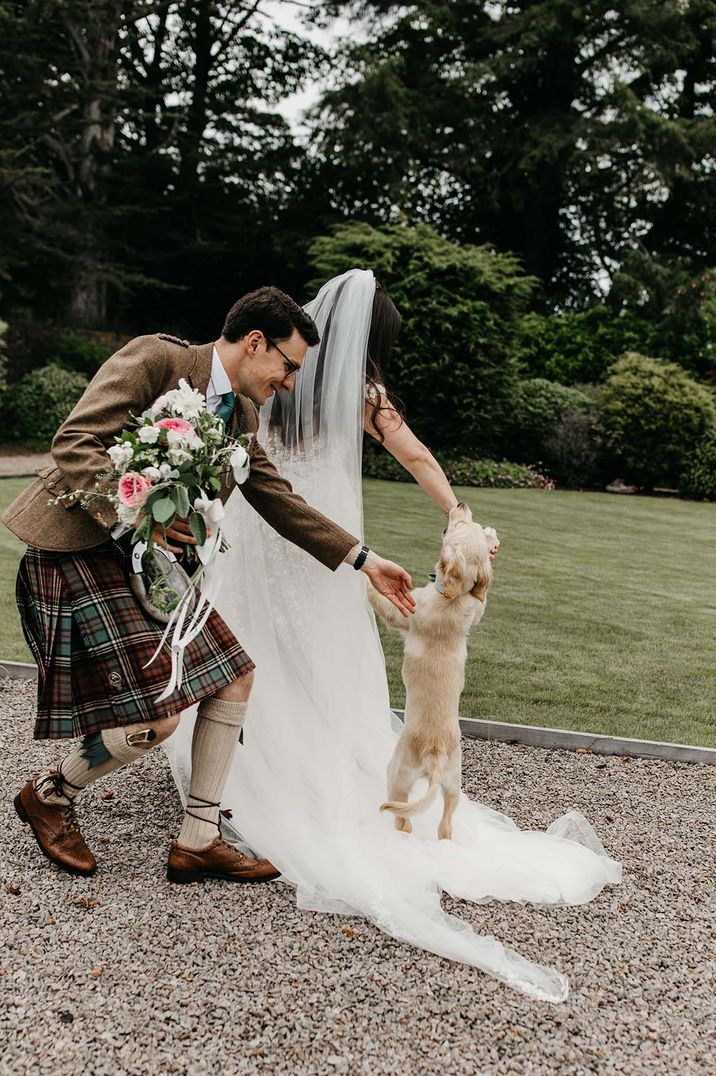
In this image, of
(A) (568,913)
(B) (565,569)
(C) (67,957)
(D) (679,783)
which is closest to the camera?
(C) (67,957)

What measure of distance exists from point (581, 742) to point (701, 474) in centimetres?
1392

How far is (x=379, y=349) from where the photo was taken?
13.2 feet

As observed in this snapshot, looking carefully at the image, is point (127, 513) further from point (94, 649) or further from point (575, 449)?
point (575, 449)

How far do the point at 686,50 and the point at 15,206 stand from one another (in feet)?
53.7

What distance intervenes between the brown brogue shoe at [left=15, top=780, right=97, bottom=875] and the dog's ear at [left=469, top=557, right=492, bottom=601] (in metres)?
1.68

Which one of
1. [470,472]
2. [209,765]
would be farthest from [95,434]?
[470,472]

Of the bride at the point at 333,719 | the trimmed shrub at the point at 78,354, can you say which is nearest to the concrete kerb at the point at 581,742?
the bride at the point at 333,719

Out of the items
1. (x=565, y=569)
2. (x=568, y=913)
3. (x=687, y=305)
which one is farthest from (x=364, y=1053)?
(x=687, y=305)

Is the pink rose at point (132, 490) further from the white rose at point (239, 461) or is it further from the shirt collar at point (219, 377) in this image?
the shirt collar at point (219, 377)

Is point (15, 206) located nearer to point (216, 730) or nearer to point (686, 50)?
point (686, 50)

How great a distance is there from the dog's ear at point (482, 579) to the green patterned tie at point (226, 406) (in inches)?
43.0

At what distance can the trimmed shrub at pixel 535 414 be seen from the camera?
1845cm

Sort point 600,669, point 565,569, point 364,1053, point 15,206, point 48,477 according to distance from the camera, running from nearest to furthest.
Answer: point 364,1053
point 48,477
point 600,669
point 565,569
point 15,206

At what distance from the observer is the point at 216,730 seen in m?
3.21
